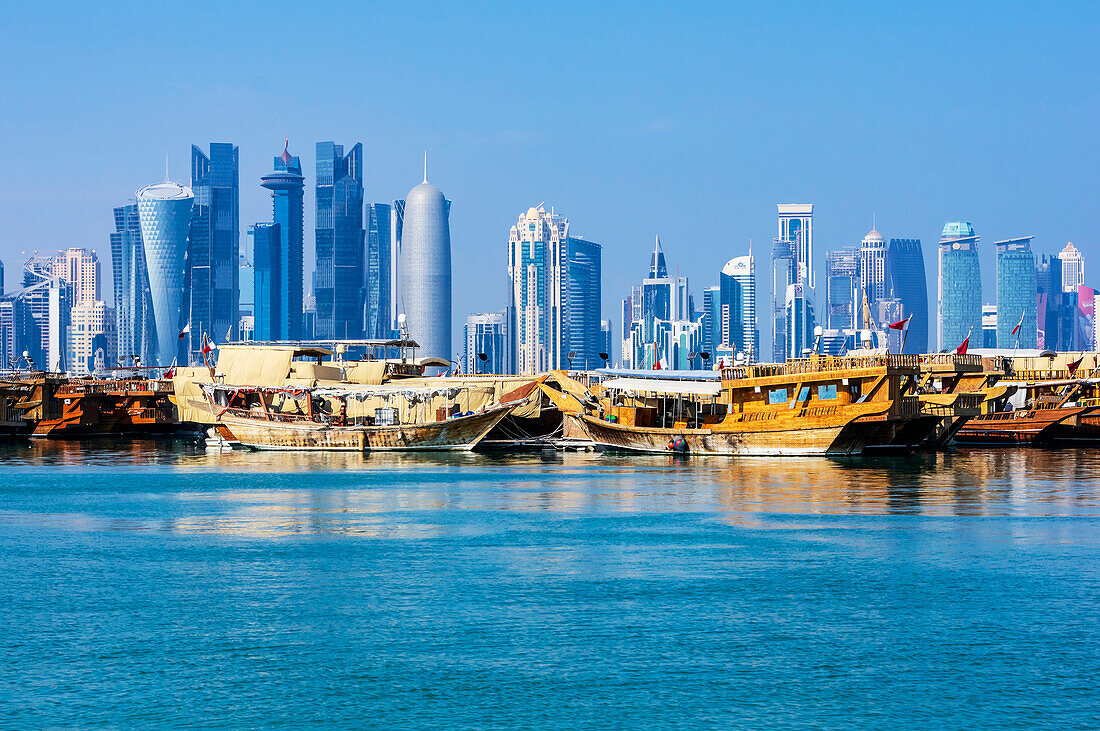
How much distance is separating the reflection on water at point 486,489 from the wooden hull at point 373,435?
8.55ft

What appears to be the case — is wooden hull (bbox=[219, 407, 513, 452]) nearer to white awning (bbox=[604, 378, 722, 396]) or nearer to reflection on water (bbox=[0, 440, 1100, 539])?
reflection on water (bbox=[0, 440, 1100, 539])

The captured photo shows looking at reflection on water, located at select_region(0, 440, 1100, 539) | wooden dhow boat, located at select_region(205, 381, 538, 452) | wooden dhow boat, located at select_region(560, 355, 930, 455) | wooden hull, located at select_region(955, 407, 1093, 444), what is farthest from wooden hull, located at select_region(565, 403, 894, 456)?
wooden hull, located at select_region(955, 407, 1093, 444)

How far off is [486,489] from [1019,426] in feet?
186

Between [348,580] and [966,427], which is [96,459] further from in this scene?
[966,427]

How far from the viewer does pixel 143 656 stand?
30453 mm

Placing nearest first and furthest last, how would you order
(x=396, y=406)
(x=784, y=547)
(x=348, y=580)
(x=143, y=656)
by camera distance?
(x=143, y=656) → (x=348, y=580) → (x=784, y=547) → (x=396, y=406)

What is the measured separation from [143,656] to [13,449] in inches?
3425

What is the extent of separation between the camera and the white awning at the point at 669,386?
86438 mm

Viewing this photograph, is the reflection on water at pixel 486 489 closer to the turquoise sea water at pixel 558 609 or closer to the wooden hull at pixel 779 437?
the turquoise sea water at pixel 558 609

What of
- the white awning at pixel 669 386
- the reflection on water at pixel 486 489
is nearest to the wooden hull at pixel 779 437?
the reflection on water at pixel 486 489

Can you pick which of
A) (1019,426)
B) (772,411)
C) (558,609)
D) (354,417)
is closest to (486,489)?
(772,411)

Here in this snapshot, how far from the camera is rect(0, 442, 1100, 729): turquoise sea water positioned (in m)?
26.8

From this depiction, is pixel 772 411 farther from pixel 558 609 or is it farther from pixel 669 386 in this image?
pixel 558 609

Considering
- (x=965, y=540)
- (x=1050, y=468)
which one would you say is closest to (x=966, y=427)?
(x=1050, y=468)
